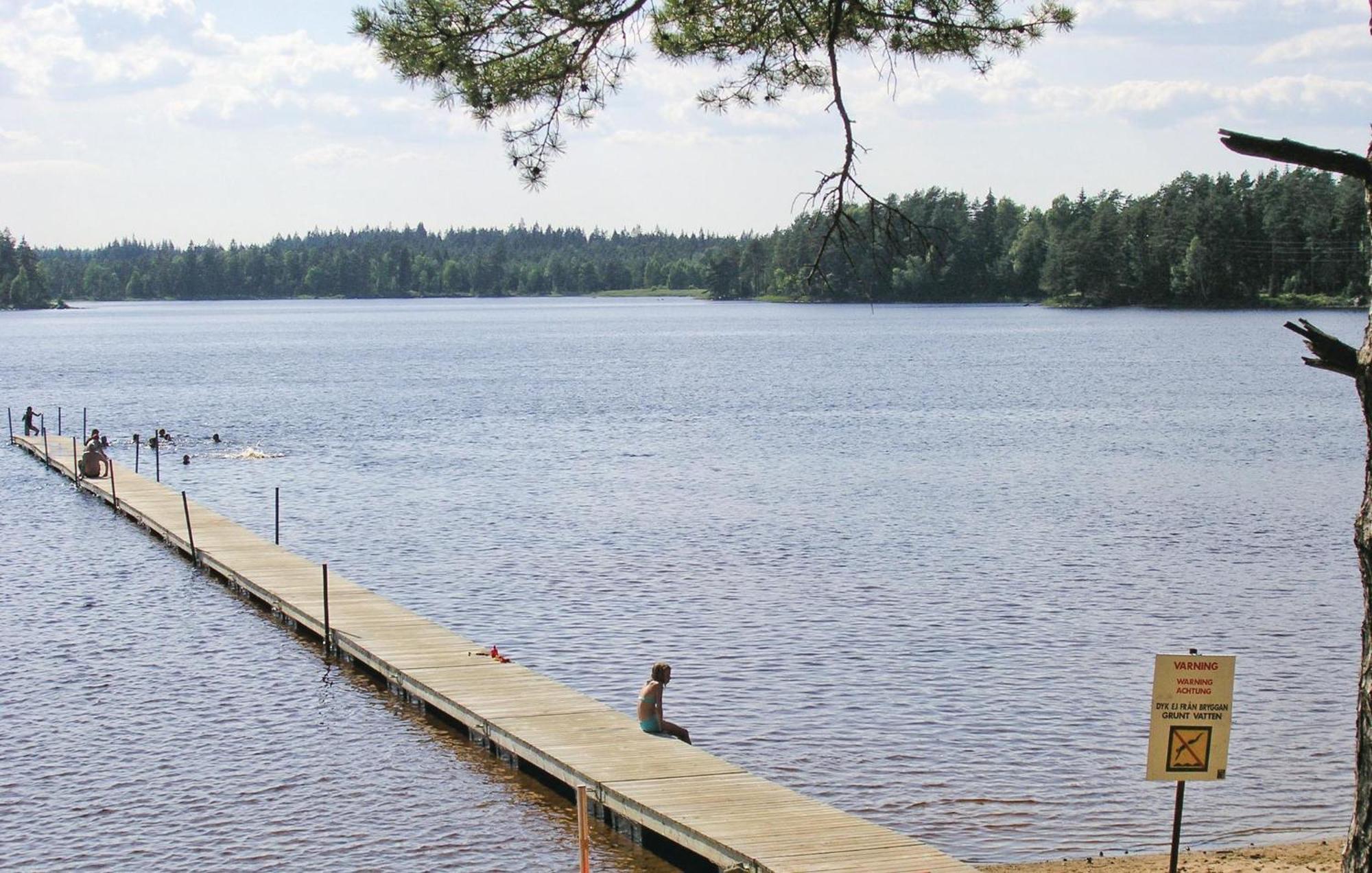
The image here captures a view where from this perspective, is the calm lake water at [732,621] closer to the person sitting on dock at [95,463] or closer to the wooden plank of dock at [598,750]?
the wooden plank of dock at [598,750]

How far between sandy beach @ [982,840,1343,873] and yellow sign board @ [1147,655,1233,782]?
3.01m

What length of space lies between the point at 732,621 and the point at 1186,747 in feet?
54.4

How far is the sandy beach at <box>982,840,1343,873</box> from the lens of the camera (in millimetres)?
16453

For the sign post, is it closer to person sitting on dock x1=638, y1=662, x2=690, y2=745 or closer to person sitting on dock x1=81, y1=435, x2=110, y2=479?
person sitting on dock x1=638, y1=662, x2=690, y2=745

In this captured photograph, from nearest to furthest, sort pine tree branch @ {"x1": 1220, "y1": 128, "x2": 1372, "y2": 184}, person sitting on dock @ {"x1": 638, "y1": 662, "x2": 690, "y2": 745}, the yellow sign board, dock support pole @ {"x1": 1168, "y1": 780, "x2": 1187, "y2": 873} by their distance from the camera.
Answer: pine tree branch @ {"x1": 1220, "y1": 128, "x2": 1372, "y2": 184}
the yellow sign board
dock support pole @ {"x1": 1168, "y1": 780, "x2": 1187, "y2": 873}
person sitting on dock @ {"x1": 638, "y1": 662, "x2": 690, "y2": 745}

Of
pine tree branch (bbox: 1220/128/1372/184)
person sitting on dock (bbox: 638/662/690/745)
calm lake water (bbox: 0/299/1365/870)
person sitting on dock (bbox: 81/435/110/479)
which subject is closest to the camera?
A: pine tree branch (bbox: 1220/128/1372/184)

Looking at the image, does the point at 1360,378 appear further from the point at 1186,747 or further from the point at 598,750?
the point at 598,750

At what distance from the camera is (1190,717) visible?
45.5 feet

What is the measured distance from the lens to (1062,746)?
22109mm

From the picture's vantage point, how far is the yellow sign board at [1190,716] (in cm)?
1370

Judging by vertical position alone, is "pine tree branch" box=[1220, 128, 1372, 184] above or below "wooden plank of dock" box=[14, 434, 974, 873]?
above

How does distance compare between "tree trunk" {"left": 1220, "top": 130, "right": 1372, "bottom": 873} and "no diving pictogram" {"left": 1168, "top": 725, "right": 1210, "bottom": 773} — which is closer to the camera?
"tree trunk" {"left": 1220, "top": 130, "right": 1372, "bottom": 873}

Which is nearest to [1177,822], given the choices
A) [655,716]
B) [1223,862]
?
[1223,862]

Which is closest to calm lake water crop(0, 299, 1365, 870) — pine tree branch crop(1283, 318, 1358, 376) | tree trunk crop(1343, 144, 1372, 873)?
tree trunk crop(1343, 144, 1372, 873)
